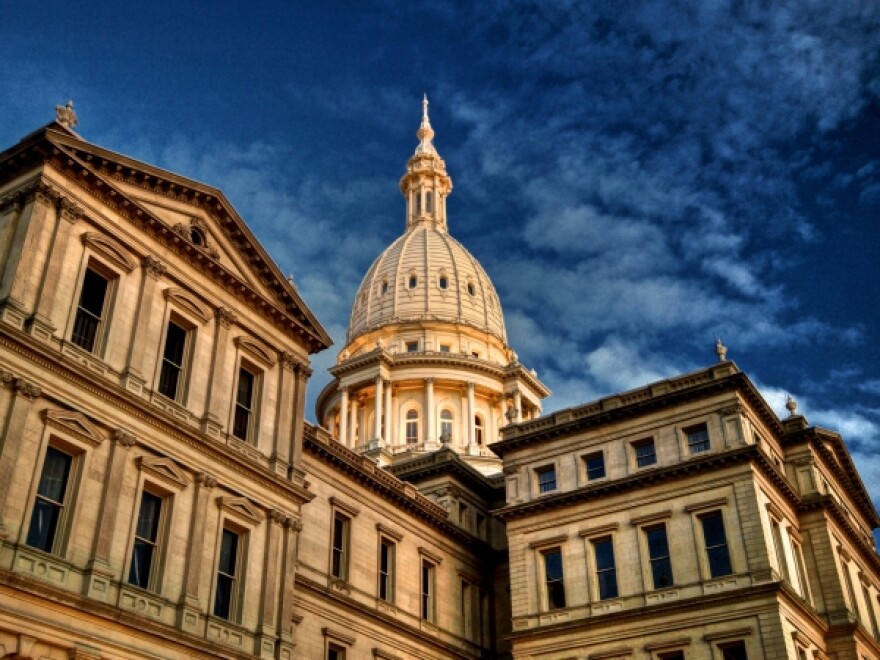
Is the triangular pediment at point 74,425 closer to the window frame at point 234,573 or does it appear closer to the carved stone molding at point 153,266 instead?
the window frame at point 234,573

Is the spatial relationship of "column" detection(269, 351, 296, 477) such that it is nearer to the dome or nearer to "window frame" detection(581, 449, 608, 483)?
"window frame" detection(581, 449, 608, 483)

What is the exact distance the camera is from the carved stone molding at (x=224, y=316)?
115 ft

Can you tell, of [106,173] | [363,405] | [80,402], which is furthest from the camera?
[363,405]

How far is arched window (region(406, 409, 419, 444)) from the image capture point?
7981cm

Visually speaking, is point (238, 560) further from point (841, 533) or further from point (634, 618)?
point (841, 533)

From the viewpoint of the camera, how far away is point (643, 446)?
157 feet

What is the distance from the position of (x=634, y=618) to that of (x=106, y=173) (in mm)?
28953

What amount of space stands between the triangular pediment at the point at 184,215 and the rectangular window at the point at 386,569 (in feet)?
38.1

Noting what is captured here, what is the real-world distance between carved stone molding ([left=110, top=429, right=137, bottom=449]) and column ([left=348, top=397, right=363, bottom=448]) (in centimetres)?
4910

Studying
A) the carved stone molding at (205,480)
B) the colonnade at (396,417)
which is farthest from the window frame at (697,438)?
the colonnade at (396,417)

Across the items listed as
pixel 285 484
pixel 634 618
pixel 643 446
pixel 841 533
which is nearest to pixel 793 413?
pixel 841 533

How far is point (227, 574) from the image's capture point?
32.1m

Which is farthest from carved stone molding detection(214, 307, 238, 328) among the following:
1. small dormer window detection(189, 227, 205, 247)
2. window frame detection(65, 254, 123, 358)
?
window frame detection(65, 254, 123, 358)

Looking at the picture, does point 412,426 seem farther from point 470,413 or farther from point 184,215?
point 184,215
